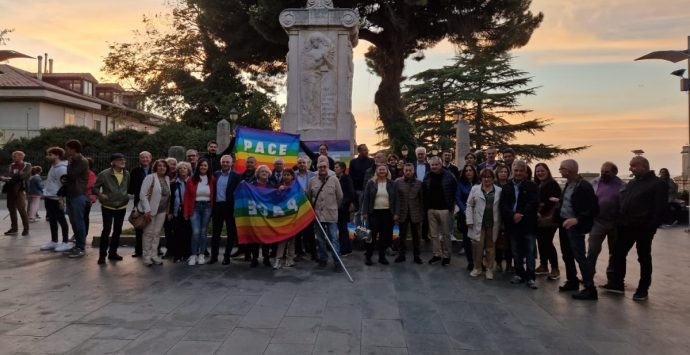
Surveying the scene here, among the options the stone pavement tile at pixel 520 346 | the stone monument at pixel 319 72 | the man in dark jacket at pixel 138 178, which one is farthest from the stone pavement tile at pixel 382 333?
the stone monument at pixel 319 72

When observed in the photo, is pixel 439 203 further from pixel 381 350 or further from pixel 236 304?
pixel 381 350

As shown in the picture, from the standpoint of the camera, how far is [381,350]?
4332mm

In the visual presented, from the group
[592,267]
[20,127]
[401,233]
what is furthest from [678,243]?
[20,127]

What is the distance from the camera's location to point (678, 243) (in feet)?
41.1

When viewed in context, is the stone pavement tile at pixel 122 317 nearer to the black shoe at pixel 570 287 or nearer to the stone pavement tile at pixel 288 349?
the stone pavement tile at pixel 288 349

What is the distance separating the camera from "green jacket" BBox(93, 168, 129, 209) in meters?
8.08

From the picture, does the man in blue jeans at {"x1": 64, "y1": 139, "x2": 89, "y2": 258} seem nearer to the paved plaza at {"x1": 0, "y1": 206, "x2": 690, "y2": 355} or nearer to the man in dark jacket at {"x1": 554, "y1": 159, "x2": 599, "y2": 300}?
the paved plaza at {"x1": 0, "y1": 206, "x2": 690, "y2": 355}

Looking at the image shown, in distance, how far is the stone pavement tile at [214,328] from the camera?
461 cm

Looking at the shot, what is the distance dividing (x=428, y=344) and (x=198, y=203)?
4.99 meters

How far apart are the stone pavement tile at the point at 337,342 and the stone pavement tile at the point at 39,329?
2.72m

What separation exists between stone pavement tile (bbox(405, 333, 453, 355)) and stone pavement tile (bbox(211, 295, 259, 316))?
6.47 ft

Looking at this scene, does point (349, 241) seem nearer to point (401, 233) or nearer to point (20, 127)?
point (401, 233)

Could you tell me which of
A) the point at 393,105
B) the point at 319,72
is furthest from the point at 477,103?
the point at 319,72

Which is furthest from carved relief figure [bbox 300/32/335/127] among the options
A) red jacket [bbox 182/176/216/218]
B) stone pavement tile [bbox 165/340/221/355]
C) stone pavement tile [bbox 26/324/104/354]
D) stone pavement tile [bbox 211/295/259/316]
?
stone pavement tile [bbox 165/340/221/355]
